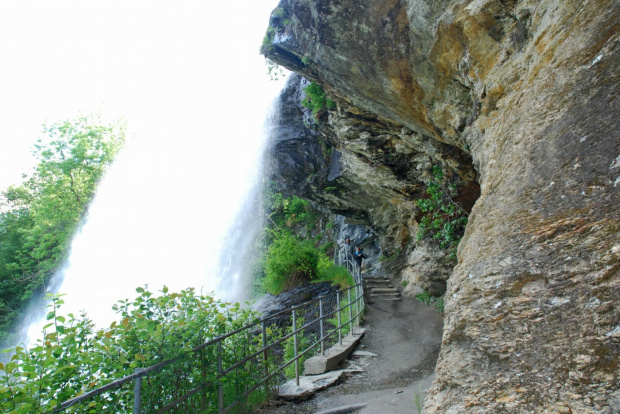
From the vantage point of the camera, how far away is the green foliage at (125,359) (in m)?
2.29

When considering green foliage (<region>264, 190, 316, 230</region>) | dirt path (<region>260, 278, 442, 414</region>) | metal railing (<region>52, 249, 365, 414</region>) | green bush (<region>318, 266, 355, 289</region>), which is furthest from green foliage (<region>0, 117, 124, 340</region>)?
metal railing (<region>52, 249, 365, 414</region>)

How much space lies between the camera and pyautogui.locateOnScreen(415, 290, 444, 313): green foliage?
451 inches

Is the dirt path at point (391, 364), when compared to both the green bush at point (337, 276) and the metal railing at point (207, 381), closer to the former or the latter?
the metal railing at point (207, 381)

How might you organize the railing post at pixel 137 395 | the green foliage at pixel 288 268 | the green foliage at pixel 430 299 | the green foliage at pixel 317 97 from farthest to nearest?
1. the green foliage at pixel 288 268
2. the green foliage at pixel 317 97
3. the green foliage at pixel 430 299
4. the railing post at pixel 137 395

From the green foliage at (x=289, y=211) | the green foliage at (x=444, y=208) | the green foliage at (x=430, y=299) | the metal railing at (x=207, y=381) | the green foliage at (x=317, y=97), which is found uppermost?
the green foliage at (x=317, y=97)

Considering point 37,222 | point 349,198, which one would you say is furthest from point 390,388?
point 37,222

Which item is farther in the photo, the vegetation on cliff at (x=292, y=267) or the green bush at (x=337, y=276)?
the vegetation on cliff at (x=292, y=267)

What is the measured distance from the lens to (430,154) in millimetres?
10453

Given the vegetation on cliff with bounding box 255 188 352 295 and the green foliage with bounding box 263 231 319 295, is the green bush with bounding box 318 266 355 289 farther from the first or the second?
the green foliage with bounding box 263 231 319 295

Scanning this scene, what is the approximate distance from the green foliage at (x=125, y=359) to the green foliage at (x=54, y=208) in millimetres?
23245

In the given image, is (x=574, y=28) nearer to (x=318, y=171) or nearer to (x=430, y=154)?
(x=430, y=154)

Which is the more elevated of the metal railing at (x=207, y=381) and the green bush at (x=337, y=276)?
the green bush at (x=337, y=276)

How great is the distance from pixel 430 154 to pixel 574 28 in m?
7.55

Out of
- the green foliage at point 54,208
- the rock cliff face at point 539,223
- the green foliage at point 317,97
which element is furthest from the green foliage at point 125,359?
the green foliage at point 54,208
